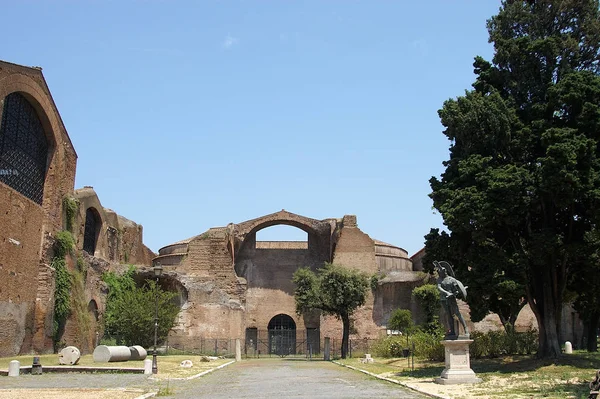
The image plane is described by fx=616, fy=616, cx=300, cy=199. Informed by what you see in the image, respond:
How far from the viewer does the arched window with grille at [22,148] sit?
22.8m

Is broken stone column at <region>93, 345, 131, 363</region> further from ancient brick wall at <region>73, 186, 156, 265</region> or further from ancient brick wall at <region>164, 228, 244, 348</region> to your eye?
ancient brick wall at <region>164, 228, 244, 348</region>

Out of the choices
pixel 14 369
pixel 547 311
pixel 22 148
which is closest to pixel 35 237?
pixel 22 148

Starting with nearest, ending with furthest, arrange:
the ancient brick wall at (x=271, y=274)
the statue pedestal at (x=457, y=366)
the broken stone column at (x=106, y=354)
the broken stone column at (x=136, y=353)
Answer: the statue pedestal at (x=457, y=366), the broken stone column at (x=106, y=354), the broken stone column at (x=136, y=353), the ancient brick wall at (x=271, y=274)

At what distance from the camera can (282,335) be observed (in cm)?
3788

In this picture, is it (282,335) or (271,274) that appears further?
(271,274)

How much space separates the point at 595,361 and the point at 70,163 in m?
22.8

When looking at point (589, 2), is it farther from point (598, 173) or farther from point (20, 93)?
point (20, 93)

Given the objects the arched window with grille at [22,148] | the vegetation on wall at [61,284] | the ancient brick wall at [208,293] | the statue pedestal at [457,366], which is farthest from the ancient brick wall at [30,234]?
the statue pedestal at [457,366]

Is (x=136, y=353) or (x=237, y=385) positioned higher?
(x=136, y=353)

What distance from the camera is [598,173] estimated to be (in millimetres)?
15812

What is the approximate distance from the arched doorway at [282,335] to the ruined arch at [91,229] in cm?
1214

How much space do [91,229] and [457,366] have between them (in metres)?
23.1

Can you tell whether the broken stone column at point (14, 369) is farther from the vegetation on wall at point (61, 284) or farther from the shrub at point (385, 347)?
the shrub at point (385, 347)

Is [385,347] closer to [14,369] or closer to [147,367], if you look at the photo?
[147,367]
